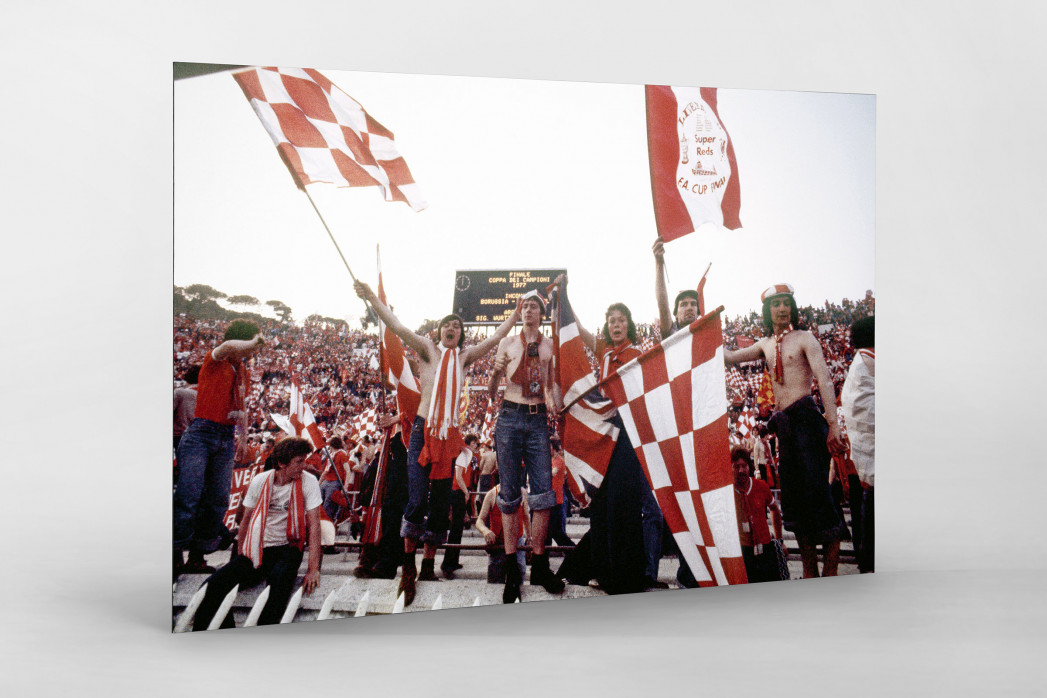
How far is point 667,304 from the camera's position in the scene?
506cm

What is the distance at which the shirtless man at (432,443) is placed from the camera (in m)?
4.72

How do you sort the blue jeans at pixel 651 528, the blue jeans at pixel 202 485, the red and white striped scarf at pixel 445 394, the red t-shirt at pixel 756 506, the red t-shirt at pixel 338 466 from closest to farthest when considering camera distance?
the blue jeans at pixel 202 485, the red t-shirt at pixel 338 466, the red and white striped scarf at pixel 445 394, the blue jeans at pixel 651 528, the red t-shirt at pixel 756 506

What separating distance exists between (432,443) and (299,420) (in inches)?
21.4

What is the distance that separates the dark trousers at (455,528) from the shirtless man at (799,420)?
137 centimetres

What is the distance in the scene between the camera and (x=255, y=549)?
448cm

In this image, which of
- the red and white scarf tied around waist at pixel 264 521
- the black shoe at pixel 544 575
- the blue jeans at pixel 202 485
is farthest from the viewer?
the black shoe at pixel 544 575

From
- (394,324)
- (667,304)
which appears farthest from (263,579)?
(667,304)

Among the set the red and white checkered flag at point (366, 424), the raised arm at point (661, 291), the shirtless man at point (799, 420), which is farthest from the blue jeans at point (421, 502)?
the shirtless man at point (799, 420)

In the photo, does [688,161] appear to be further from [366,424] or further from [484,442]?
[366,424]

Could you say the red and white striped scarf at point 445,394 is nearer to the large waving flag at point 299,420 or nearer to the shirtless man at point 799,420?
the large waving flag at point 299,420

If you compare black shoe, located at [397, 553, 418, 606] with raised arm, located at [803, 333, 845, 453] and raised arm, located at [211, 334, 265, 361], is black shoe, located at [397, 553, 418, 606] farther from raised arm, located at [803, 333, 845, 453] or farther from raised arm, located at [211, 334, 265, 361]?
raised arm, located at [803, 333, 845, 453]

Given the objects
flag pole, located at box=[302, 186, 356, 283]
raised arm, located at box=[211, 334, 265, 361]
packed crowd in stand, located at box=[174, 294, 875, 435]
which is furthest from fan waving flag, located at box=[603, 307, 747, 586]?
raised arm, located at box=[211, 334, 265, 361]
